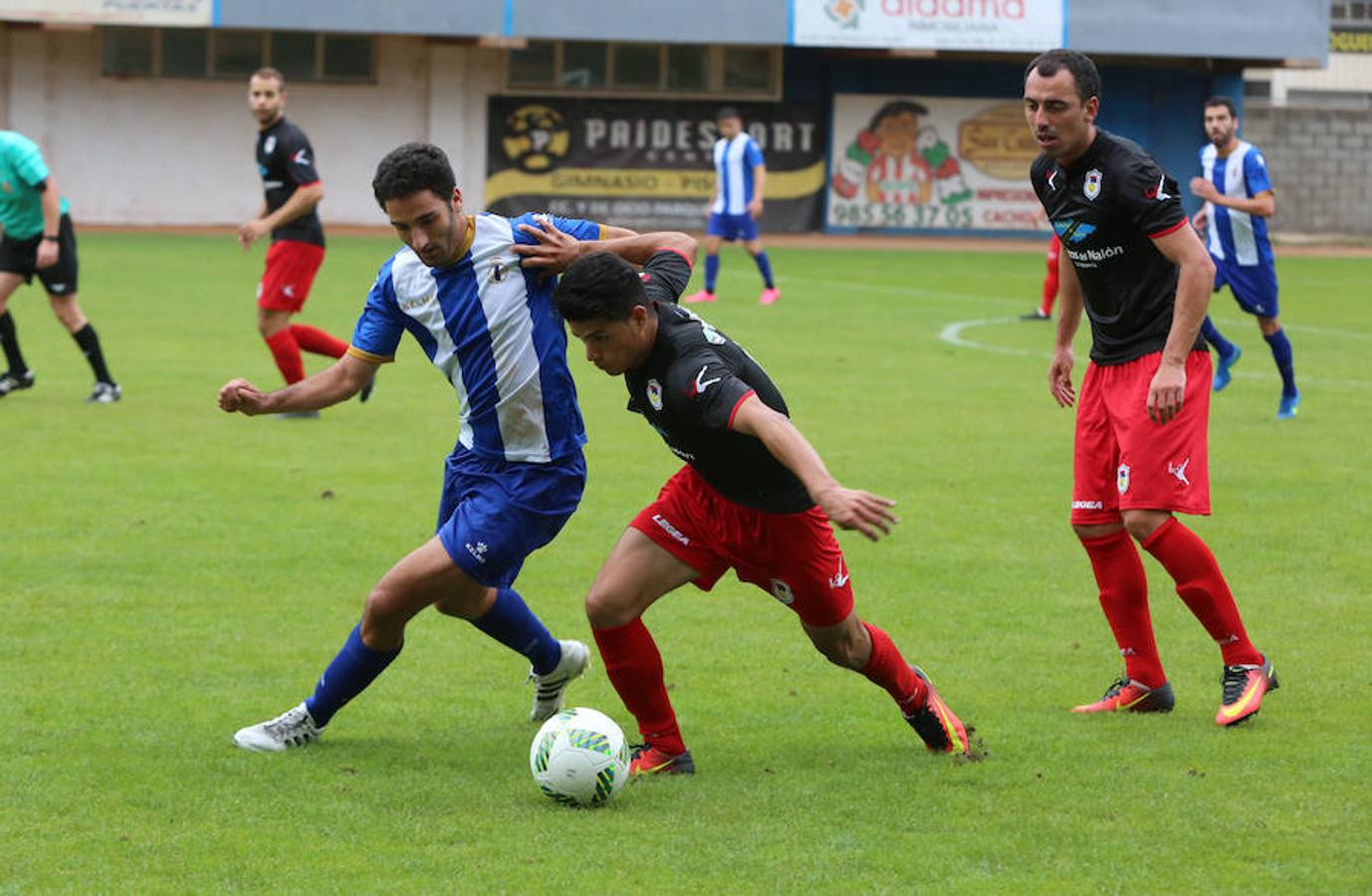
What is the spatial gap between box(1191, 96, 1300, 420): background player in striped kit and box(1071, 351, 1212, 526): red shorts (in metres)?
7.16

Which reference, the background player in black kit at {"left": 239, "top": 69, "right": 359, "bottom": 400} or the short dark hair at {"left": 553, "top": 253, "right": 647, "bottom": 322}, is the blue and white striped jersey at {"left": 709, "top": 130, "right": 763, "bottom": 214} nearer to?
the background player in black kit at {"left": 239, "top": 69, "right": 359, "bottom": 400}

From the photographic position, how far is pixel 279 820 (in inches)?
191

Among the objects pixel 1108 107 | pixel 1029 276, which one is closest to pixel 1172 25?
pixel 1108 107

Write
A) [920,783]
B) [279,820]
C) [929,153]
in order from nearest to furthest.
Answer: [279,820]
[920,783]
[929,153]

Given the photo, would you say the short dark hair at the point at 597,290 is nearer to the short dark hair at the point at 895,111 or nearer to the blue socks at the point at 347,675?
the blue socks at the point at 347,675

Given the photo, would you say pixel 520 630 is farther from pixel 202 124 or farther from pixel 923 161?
pixel 923 161

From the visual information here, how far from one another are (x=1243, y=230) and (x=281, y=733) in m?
9.76

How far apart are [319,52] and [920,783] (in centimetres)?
3027

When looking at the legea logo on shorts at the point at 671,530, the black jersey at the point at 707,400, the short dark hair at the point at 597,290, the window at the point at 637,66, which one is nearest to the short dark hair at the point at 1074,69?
the black jersey at the point at 707,400

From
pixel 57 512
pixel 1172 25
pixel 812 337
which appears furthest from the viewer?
pixel 1172 25

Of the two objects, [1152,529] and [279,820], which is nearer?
[279,820]

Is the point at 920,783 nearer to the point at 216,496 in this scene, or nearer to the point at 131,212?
the point at 216,496

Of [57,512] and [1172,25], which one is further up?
[1172,25]

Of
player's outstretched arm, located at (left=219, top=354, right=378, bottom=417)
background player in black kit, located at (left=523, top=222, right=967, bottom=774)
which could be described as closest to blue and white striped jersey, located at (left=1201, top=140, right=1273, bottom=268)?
background player in black kit, located at (left=523, top=222, right=967, bottom=774)
